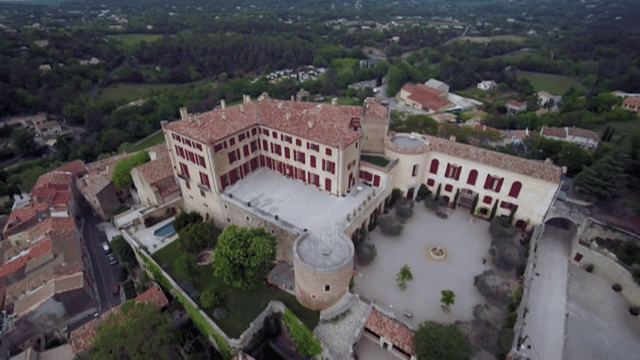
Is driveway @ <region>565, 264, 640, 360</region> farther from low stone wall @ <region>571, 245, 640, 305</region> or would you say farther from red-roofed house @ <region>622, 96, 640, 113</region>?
red-roofed house @ <region>622, 96, 640, 113</region>

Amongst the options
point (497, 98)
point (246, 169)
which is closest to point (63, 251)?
point (246, 169)

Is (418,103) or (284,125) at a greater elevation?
(284,125)

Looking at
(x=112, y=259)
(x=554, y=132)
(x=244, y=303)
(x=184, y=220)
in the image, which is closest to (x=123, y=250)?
(x=112, y=259)

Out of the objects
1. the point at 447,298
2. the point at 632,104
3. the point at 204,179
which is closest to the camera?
the point at 447,298

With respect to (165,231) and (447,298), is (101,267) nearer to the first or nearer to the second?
(165,231)

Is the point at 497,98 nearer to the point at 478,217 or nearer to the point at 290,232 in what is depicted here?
the point at 478,217

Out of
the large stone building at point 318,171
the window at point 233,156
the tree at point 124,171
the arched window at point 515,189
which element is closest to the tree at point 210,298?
the large stone building at point 318,171
